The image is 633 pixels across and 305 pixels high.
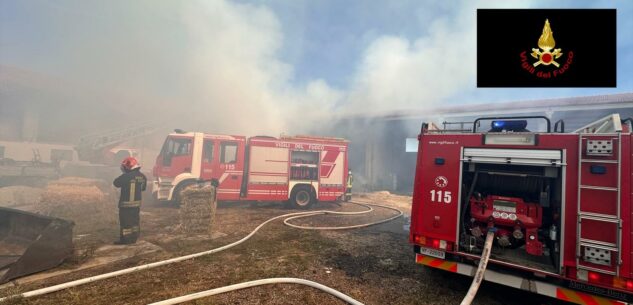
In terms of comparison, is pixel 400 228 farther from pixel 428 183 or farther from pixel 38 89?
pixel 38 89

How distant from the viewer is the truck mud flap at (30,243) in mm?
3967

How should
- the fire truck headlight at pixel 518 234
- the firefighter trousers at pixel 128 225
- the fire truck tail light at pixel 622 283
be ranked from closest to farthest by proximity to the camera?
the fire truck tail light at pixel 622 283, the fire truck headlight at pixel 518 234, the firefighter trousers at pixel 128 225

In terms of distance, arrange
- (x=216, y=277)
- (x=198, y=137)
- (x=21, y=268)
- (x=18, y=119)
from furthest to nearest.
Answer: (x=18, y=119), (x=198, y=137), (x=216, y=277), (x=21, y=268)

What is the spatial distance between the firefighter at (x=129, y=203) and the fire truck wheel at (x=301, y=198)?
18.6 feet

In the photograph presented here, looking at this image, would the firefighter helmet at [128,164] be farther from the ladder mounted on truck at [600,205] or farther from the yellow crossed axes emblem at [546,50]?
the yellow crossed axes emblem at [546,50]

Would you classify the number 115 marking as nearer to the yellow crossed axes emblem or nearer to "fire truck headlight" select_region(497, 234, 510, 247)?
"fire truck headlight" select_region(497, 234, 510, 247)

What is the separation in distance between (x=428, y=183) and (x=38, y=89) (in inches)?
1364

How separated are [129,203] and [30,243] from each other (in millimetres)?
1543

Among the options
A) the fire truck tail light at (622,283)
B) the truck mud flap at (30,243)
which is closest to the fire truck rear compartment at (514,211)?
the fire truck tail light at (622,283)

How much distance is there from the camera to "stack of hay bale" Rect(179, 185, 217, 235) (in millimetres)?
6680

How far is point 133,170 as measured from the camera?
5969 millimetres

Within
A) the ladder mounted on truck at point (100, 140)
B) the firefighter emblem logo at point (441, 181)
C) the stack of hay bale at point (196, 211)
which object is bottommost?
the stack of hay bale at point (196, 211)

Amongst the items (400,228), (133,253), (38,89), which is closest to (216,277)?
(133,253)

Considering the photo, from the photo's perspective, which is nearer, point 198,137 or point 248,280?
point 248,280
